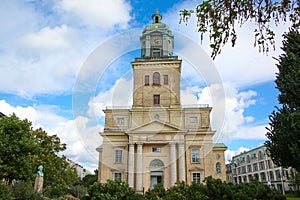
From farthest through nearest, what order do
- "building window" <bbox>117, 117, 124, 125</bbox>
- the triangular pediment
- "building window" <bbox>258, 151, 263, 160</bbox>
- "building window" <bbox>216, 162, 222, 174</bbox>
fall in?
"building window" <bbox>258, 151, 263, 160</bbox>, "building window" <bbox>117, 117, 124, 125</bbox>, "building window" <bbox>216, 162, 222, 174</bbox>, the triangular pediment

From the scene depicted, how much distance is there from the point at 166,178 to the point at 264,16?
31.4m

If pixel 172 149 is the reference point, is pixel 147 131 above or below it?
above

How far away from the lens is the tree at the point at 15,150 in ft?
68.1

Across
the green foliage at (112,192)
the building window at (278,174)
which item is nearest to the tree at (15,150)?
the green foliage at (112,192)

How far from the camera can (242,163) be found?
76.4 meters

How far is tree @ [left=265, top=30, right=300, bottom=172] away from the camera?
1242 cm

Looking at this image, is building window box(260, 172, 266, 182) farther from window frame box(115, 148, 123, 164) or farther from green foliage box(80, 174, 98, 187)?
window frame box(115, 148, 123, 164)

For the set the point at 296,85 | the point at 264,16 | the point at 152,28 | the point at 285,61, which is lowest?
the point at 264,16

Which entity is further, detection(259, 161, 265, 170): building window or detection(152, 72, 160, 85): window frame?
detection(259, 161, 265, 170): building window

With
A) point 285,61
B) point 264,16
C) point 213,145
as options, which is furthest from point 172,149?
point 264,16

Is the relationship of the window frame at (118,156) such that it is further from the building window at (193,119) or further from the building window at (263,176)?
the building window at (263,176)

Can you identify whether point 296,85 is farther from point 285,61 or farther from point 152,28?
point 152,28

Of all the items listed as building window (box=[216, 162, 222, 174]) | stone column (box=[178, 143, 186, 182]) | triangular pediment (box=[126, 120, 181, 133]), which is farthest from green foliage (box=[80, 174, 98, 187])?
building window (box=[216, 162, 222, 174])

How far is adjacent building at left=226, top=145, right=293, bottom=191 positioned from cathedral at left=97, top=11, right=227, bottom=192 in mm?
21170
